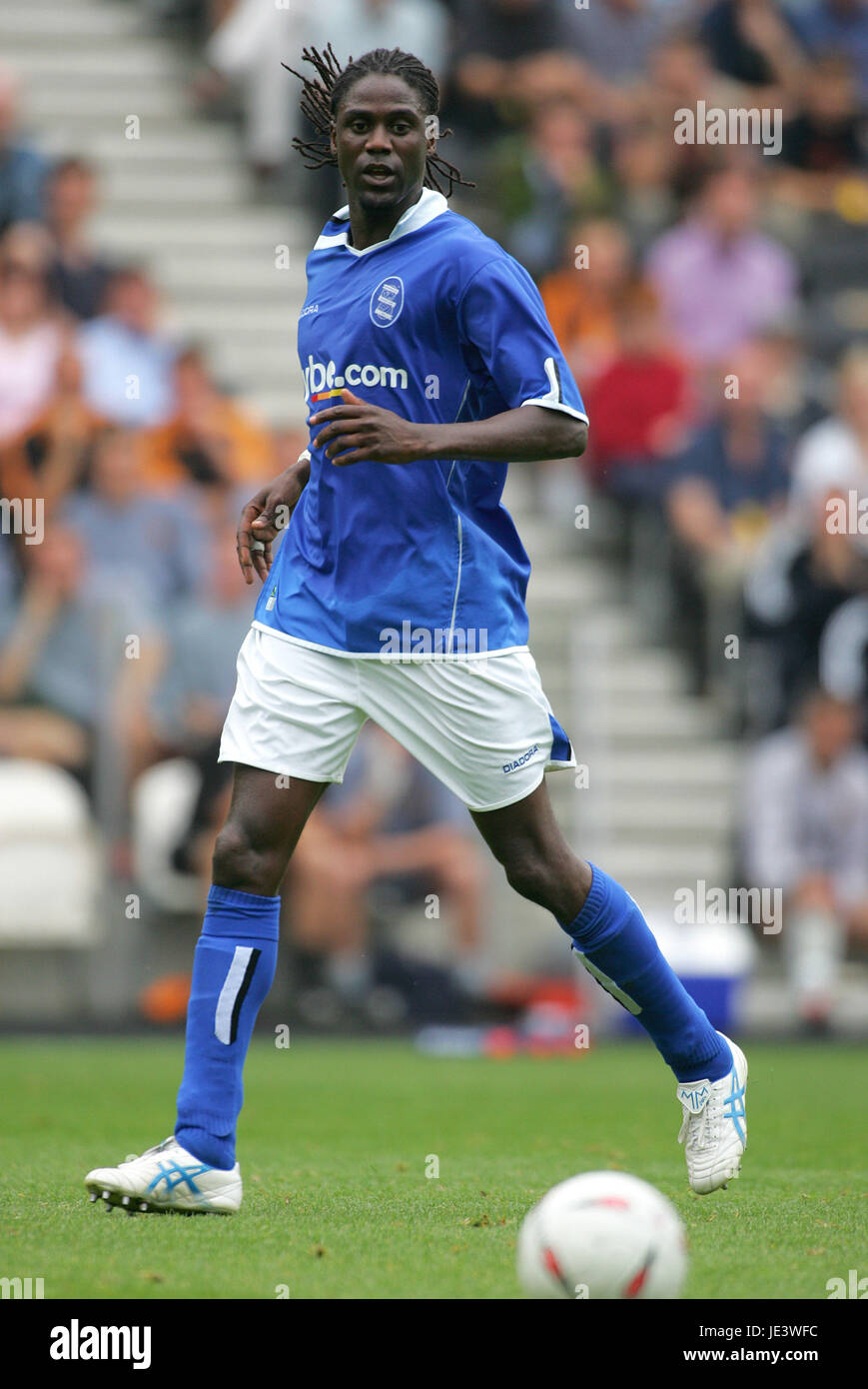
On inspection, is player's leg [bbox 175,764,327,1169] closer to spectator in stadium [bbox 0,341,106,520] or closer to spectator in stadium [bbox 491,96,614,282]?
spectator in stadium [bbox 0,341,106,520]

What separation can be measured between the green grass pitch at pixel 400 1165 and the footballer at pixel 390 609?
1.06 ft

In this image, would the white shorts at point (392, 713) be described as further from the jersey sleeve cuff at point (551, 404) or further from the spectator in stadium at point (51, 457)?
the spectator in stadium at point (51, 457)

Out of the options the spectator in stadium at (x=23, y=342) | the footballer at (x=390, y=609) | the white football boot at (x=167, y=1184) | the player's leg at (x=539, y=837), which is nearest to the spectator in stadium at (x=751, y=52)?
the spectator in stadium at (x=23, y=342)

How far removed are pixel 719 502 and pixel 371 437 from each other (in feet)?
29.5

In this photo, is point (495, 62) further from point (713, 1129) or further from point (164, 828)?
point (713, 1129)

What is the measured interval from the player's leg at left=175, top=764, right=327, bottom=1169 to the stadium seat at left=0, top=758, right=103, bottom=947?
20.2 feet

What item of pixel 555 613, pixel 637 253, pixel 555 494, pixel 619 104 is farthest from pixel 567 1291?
pixel 619 104

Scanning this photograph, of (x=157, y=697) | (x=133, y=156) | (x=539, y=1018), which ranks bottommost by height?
(x=539, y=1018)

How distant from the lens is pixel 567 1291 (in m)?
4.00

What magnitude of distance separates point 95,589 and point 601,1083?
4.10 m

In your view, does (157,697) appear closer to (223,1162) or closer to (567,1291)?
(223,1162)

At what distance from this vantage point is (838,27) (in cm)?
1725

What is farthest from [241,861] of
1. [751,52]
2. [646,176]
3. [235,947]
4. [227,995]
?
[751,52]

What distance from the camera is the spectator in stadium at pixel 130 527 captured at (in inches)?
483
